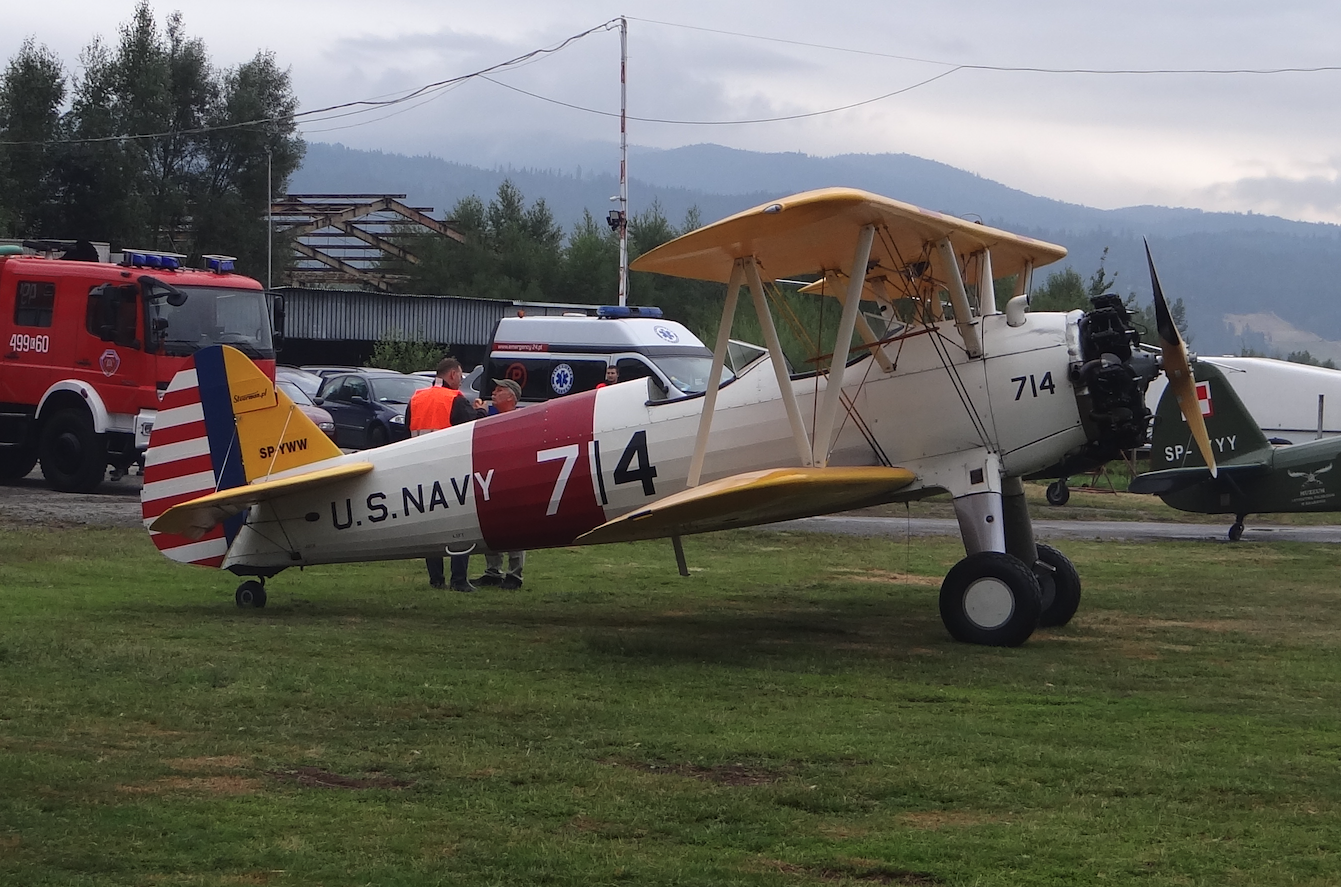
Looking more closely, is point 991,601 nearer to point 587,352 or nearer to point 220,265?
point 220,265

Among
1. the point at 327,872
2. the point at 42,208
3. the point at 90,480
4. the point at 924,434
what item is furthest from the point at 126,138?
the point at 327,872

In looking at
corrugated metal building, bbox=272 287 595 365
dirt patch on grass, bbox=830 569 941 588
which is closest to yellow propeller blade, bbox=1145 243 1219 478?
dirt patch on grass, bbox=830 569 941 588

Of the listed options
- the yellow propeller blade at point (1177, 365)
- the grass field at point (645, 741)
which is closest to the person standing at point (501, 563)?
the grass field at point (645, 741)

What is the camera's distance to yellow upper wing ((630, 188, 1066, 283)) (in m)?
9.35

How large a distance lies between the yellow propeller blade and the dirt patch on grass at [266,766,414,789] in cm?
664

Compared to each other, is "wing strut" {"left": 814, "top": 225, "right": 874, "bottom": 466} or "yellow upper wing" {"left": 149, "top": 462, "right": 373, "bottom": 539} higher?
"wing strut" {"left": 814, "top": 225, "right": 874, "bottom": 466}

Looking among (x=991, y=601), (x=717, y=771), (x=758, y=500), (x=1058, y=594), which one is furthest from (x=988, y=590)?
(x=717, y=771)

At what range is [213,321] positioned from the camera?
20.8m

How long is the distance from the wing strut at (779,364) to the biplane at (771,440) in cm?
2

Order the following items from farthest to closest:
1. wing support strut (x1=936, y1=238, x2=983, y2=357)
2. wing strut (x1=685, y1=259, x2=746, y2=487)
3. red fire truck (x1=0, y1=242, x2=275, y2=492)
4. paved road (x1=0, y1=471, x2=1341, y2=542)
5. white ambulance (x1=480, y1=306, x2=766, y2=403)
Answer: white ambulance (x1=480, y1=306, x2=766, y2=403) → red fire truck (x1=0, y1=242, x2=275, y2=492) → paved road (x1=0, y1=471, x2=1341, y2=542) → wing strut (x1=685, y1=259, x2=746, y2=487) → wing support strut (x1=936, y1=238, x2=983, y2=357)

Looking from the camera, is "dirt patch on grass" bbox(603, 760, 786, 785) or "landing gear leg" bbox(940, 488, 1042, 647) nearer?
"dirt patch on grass" bbox(603, 760, 786, 785)

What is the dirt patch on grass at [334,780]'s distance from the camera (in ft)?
19.6

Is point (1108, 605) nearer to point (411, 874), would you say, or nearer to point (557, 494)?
point (557, 494)

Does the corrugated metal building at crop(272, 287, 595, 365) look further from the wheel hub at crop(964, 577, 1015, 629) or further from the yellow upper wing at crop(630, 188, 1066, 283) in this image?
the wheel hub at crop(964, 577, 1015, 629)
